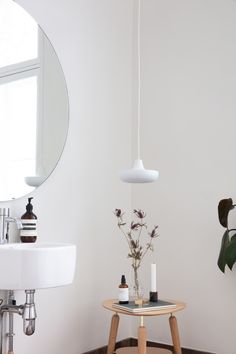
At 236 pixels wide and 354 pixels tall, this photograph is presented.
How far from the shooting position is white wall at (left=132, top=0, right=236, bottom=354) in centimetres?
277

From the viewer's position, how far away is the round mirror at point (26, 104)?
234cm

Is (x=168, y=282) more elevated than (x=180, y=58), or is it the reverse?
(x=180, y=58)

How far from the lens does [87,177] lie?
9.21 feet

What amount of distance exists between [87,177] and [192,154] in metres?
0.65

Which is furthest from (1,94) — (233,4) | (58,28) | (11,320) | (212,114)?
(233,4)

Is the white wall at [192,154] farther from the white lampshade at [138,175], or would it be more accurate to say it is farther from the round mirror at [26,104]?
the round mirror at [26,104]

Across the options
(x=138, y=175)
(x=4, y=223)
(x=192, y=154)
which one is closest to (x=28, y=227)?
(x=4, y=223)

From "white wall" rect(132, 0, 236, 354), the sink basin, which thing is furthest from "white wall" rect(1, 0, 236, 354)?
the sink basin

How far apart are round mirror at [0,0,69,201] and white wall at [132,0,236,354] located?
755 millimetres

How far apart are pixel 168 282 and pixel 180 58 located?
1.39 metres

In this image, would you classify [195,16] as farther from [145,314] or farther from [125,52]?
[145,314]

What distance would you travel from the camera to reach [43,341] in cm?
246

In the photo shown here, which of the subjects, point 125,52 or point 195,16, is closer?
point 195,16

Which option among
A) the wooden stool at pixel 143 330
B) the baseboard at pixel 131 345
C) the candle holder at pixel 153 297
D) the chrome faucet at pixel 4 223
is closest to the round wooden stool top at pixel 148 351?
the wooden stool at pixel 143 330
